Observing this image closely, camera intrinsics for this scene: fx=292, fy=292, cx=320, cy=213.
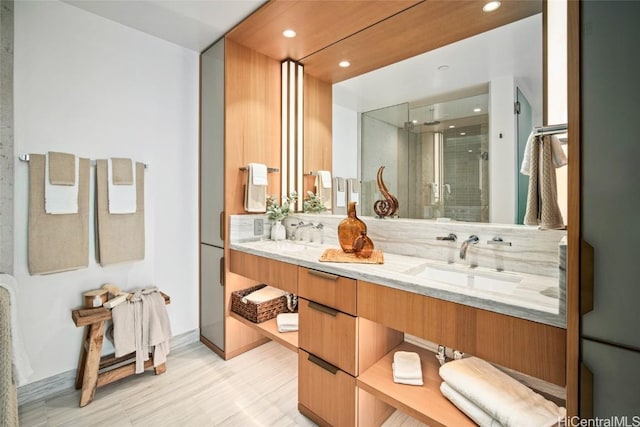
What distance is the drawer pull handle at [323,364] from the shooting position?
1438mm

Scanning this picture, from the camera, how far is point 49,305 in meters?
1.82

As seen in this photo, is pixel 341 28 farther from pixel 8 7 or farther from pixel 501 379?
pixel 501 379

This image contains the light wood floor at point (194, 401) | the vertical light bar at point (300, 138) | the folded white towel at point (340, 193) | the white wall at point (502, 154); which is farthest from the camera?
the vertical light bar at point (300, 138)

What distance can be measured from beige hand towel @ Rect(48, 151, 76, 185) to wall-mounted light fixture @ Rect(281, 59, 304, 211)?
144 centimetres

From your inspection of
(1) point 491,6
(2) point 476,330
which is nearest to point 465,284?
(2) point 476,330

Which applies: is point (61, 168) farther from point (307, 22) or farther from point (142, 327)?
point (307, 22)

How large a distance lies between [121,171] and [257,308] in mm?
1336

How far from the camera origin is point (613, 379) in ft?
2.48

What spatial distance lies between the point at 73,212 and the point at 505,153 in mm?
2517

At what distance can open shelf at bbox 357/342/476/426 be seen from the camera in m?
1.15

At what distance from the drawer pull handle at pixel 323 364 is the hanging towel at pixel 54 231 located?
156cm

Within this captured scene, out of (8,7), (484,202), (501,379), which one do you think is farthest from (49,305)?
(484,202)

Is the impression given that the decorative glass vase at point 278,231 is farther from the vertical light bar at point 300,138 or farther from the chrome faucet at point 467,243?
the chrome faucet at point 467,243

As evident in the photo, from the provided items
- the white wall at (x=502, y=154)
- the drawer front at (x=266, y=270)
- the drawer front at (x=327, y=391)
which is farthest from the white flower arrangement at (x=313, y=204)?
the white wall at (x=502, y=154)
